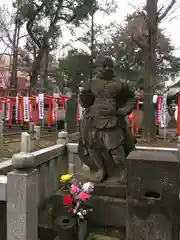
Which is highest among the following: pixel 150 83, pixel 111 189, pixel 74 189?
pixel 150 83

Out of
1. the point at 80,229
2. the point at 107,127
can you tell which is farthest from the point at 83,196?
the point at 107,127

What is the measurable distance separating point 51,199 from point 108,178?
1056 mm

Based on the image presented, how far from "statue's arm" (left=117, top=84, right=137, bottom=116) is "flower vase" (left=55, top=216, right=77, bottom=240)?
187cm

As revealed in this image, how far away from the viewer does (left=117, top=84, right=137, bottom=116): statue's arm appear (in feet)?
14.0

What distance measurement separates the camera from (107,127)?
4320 millimetres

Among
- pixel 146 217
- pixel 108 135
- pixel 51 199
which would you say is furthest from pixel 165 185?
pixel 51 199

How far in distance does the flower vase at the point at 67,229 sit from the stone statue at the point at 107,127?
0.98m

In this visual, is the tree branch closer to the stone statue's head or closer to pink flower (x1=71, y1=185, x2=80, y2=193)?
the stone statue's head

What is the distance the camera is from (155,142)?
38.6ft

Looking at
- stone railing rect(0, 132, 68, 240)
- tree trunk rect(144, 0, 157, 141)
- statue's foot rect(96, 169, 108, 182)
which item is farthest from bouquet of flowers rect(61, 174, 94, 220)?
tree trunk rect(144, 0, 157, 141)

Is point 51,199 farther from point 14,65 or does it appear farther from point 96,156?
point 14,65

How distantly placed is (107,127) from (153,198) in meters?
1.64

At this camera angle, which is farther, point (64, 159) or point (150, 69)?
point (150, 69)

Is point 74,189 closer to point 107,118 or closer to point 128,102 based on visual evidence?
point 107,118
